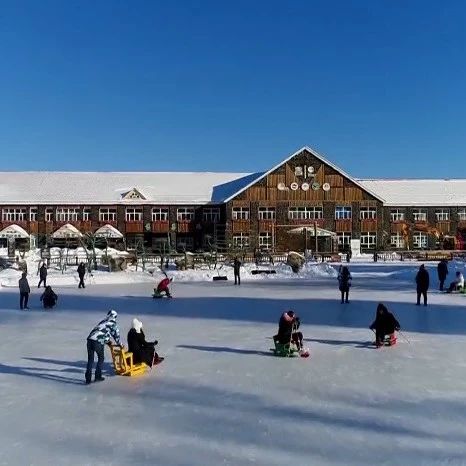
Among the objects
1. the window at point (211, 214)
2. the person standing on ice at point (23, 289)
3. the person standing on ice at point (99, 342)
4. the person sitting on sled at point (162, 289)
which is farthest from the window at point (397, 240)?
the person standing on ice at point (99, 342)

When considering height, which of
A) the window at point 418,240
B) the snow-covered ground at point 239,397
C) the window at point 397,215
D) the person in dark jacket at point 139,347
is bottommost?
the snow-covered ground at point 239,397

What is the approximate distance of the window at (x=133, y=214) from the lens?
49.5 meters

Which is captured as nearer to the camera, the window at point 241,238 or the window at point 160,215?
the window at point 241,238

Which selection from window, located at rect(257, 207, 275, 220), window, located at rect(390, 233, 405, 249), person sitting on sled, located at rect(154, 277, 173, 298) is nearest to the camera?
person sitting on sled, located at rect(154, 277, 173, 298)

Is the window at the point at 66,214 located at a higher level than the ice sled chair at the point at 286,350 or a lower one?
higher

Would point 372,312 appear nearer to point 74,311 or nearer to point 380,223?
point 74,311

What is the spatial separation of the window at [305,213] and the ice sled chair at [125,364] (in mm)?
40864

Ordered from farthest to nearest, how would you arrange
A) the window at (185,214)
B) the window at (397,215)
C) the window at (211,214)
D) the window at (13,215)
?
the window at (397,215)
the window at (211,214)
the window at (185,214)
the window at (13,215)

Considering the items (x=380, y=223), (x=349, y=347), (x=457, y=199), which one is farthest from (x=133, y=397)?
(x=457, y=199)

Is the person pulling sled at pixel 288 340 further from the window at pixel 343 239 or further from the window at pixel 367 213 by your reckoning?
the window at pixel 367 213

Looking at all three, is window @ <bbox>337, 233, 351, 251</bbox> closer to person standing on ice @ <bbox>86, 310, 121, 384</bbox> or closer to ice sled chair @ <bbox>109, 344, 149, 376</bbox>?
ice sled chair @ <bbox>109, 344, 149, 376</bbox>

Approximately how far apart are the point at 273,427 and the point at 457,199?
163 feet

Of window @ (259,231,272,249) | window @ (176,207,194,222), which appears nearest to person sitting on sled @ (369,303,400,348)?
window @ (259,231,272,249)

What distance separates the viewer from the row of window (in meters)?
49.0
